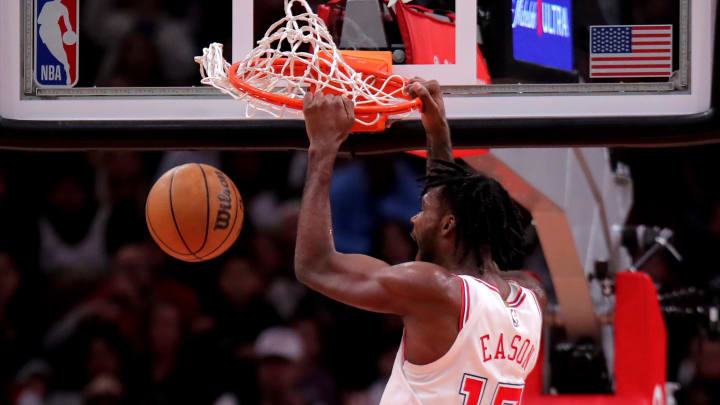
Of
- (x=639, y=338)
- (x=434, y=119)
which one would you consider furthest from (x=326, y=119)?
(x=639, y=338)

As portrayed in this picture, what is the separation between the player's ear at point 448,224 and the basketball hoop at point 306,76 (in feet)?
1.20

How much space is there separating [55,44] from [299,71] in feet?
3.58

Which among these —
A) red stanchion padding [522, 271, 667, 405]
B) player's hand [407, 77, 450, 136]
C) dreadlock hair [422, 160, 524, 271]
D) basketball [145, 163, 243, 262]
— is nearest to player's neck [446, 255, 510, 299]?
dreadlock hair [422, 160, 524, 271]

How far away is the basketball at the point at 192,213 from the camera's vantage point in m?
3.65

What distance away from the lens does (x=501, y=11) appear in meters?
3.67

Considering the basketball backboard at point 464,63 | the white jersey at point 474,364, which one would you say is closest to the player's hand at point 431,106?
the basketball backboard at point 464,63

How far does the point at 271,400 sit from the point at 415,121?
3.12 meters

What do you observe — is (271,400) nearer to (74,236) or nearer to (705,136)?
(74,236)

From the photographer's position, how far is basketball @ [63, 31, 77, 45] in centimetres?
376

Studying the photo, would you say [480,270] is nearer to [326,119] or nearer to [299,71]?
[326,119]

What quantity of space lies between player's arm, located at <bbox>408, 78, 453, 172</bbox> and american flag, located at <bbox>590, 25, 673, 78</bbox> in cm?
62

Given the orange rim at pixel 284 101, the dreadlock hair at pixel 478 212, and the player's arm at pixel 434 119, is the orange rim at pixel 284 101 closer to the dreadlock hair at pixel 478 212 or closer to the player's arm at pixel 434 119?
the player's arm at pixel 434 119

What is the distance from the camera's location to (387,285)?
9.07 ft

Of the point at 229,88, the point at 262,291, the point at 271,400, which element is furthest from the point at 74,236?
the point at 229,88
